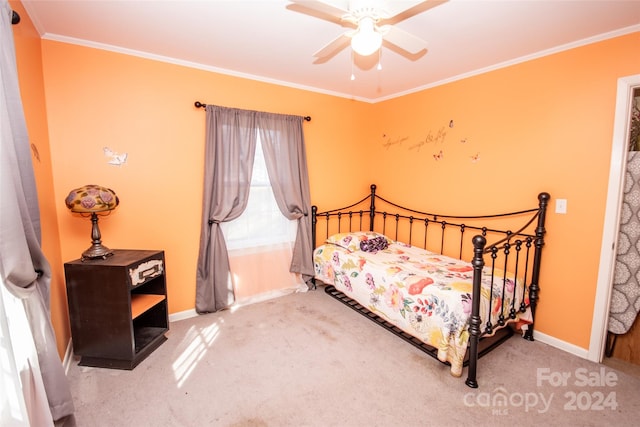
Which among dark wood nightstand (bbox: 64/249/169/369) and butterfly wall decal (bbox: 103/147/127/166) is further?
butterfly wall decal (bbox: 103/147/127/166)

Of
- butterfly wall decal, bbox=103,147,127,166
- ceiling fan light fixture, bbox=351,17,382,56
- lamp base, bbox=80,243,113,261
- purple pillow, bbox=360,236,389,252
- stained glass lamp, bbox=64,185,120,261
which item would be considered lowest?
purple pillow, bbox=360,236,389,252

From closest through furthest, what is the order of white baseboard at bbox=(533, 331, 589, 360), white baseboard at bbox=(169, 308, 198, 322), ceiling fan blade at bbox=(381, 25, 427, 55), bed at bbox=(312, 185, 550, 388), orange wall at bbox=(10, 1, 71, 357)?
1. ceiling fan blade at bbox=(381, 25, 427, 55)
2. orange wall at bbox=(10, 1, 71, 357)
3. bed at bbox=(312, 185, 550, 388)
4. white baseboard at bbox=(533, 331, 589, 360)
5. white baseboard at bbox=(169, 308, 198, 322)

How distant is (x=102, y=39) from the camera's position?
2.23 meters

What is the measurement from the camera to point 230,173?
2896 mm

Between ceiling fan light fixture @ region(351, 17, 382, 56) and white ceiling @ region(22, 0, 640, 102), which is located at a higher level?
white ceiling @ region(22, 0, 640, 102)

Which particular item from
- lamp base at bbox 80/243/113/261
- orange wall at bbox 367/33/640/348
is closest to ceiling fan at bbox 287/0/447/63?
orange wall at bbox 367/33/640/348

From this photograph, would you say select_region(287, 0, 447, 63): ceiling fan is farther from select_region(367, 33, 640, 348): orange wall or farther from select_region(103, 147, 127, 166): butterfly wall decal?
select_region(103, 147, 127, 166): butterfly wall decal

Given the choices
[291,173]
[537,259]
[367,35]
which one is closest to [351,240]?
[291,173]

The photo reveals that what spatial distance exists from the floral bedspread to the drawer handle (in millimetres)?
1667

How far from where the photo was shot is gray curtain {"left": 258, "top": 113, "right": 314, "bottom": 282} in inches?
123

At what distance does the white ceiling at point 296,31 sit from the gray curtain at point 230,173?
517 millimetres

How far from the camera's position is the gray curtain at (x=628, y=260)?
2105 mm

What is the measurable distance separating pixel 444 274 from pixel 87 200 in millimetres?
2728

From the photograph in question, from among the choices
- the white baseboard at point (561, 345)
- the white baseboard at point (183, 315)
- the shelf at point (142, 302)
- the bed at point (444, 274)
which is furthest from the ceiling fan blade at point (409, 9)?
the white baseboard at point (183, 315)
